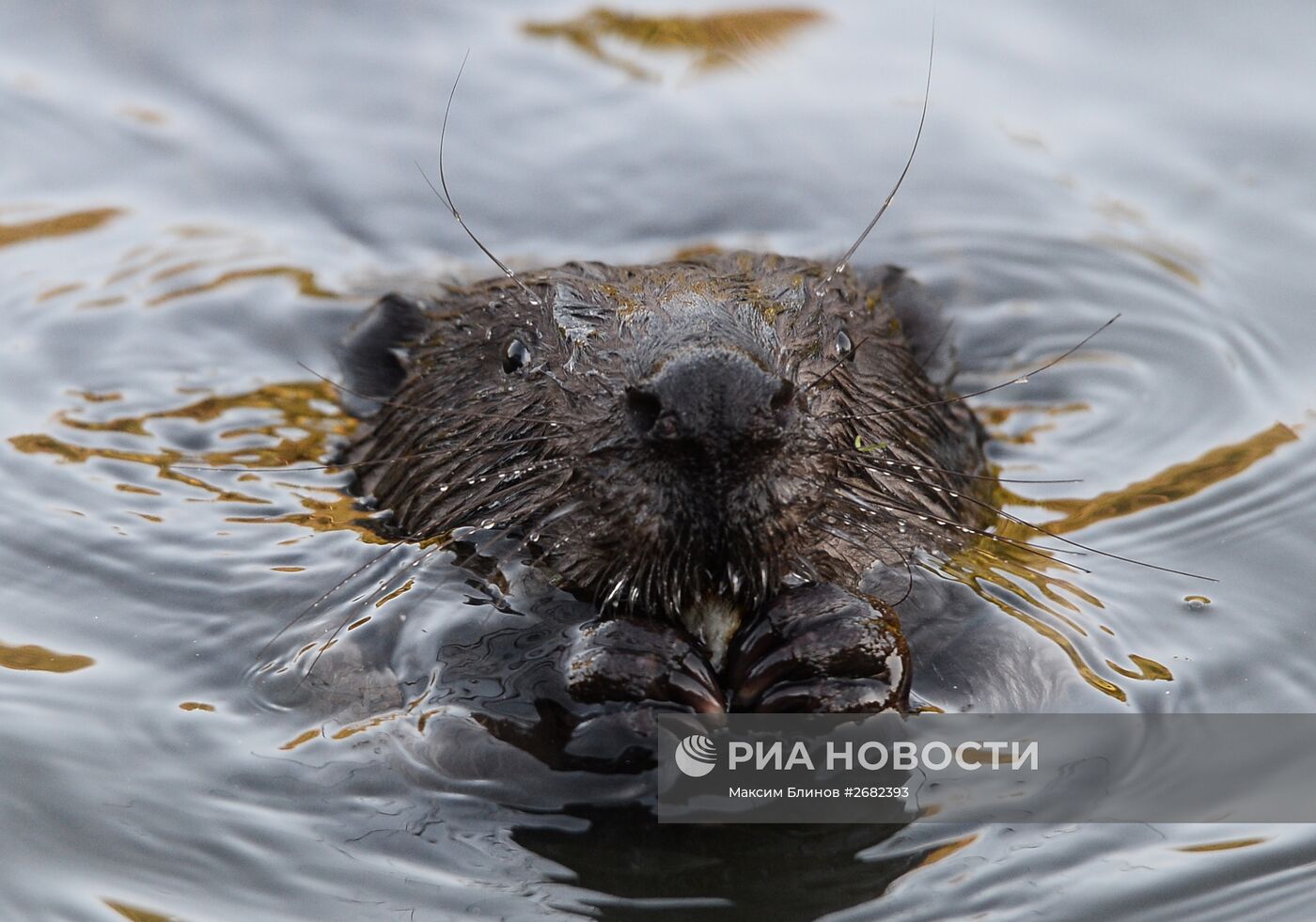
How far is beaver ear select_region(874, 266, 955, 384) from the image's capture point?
220 inches

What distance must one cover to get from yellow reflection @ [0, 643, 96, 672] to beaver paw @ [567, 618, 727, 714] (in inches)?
59.8

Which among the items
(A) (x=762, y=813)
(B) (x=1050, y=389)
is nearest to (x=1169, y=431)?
(B) (x=1050, y=389)

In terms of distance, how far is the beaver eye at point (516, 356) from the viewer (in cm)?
432

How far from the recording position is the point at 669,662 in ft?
11.7

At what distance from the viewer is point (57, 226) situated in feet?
23.4

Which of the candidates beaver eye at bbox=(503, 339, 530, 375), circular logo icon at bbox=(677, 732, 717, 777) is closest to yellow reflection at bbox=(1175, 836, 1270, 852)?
circular logo icon at bbox=(677, 732, 717, 777)

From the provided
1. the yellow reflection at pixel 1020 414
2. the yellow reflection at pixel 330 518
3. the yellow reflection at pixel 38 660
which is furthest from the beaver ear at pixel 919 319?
the yellow reflection at pixel 38 660

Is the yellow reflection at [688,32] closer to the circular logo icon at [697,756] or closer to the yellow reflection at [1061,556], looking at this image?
the yellow reflection at [1061,556]

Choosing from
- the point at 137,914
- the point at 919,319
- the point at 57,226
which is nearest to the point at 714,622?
the point at 137,914

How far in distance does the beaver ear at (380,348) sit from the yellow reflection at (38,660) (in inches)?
55.4

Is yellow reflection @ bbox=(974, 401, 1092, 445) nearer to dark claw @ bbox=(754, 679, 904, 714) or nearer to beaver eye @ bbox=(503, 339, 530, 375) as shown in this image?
beaver eye @ bbox=(503, 339, 530, 375)

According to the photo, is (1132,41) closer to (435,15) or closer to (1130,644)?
(435,15)

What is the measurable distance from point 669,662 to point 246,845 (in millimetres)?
970

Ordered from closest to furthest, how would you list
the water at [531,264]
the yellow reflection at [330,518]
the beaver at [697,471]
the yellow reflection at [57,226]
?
the beaver at [697,471] → the water at [531,264] → the yellow reflection at [330,518] → the yellow reflection at [57,226]
